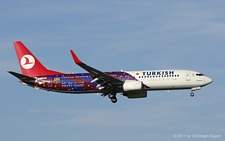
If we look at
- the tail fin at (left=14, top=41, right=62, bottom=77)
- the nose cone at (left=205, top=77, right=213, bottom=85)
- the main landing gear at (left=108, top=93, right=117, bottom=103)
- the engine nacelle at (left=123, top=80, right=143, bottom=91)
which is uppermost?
the tail fin at (left=14, top=41, right=62, bottom=77)

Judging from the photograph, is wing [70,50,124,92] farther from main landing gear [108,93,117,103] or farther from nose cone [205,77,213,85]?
nose cone [205,77,213,85]

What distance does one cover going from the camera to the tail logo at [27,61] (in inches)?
3199

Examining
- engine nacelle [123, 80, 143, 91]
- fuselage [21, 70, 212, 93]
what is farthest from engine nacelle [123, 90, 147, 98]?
engine nacelle [123, 80, 143, 91]

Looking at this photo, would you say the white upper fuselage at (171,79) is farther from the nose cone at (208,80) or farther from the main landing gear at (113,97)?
the main landing gear at (113,97)

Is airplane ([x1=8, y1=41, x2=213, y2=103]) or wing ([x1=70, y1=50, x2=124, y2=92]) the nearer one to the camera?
wing ([x1=70, y1=50, x2=124, y2=92])

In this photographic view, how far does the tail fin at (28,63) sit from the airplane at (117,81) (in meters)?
0.78

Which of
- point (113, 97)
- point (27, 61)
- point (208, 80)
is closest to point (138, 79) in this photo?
Answer: point (113, 97)

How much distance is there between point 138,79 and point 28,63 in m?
15.6

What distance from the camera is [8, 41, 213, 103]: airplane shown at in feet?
242

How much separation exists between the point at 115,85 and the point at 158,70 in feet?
17.9

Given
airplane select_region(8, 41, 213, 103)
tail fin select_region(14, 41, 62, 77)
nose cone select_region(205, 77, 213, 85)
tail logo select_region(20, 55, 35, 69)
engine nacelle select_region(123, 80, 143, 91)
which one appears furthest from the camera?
tail logo select_region(20, 55, 35, 69)

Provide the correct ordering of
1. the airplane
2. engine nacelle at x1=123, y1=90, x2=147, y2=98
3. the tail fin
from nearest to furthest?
the airplane < engine nacelle at x1=123, y1=90, x2=147, y2=98 < the tail fin

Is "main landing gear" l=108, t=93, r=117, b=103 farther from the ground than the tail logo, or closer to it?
closer to it

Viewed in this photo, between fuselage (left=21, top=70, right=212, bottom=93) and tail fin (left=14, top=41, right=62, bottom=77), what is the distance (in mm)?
2252
